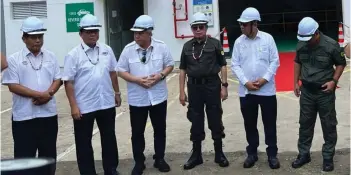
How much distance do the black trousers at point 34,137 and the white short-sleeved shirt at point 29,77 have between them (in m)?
0.07

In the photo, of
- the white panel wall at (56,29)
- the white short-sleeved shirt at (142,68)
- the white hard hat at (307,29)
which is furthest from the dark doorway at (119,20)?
the white hard hat at (307,29)

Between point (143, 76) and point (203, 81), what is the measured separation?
0.72 metres

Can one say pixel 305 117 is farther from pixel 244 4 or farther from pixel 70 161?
pixel 244 4

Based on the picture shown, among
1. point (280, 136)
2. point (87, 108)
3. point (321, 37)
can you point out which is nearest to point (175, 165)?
point (87, 108)

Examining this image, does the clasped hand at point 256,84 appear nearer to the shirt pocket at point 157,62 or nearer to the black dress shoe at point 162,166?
the shirt pocket at point 157,62

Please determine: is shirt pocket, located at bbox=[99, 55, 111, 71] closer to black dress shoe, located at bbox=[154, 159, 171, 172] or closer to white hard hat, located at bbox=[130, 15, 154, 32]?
white hard hat, located at bbox=[130, 15, 154, 32]

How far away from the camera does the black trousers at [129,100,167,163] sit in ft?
18.5

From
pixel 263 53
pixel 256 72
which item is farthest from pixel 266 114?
pixel 263 53

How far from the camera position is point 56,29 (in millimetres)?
A: 15477

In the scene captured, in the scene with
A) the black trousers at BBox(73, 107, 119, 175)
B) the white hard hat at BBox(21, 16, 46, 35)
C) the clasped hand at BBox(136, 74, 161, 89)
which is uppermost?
the white hard hat at BBox(21, 16, 46, 35)

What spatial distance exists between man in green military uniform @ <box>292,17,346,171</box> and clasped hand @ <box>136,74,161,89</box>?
1679 mm

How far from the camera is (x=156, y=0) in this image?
50.4 feet

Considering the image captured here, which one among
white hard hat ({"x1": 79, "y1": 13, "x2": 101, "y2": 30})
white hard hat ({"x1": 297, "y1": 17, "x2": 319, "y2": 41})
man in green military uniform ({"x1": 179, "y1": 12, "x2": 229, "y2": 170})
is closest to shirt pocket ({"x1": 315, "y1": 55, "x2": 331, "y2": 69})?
white hard hat ({"x1": 297, "y1": 17, "x2": 319, "y2": 41})

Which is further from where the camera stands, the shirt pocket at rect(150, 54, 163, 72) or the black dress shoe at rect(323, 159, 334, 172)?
the shirt pocket at rect(150, 54, 163, 72)
